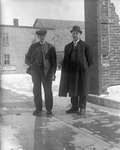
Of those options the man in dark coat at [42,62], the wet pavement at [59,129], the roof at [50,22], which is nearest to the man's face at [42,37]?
the man in dark coat at [42,62]

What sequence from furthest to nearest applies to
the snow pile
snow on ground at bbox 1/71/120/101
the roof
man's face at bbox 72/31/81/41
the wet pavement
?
snow on ground at bbox 1/71/120/101 → the snow pile → man's face at bbox 72/31/81/41 → the roof → the wet pavement

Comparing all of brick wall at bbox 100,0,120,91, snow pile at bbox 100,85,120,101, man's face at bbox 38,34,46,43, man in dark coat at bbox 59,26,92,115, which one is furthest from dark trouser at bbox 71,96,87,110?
brick wall at bbox 100,0,120,91

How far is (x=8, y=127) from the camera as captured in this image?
14.9 feet

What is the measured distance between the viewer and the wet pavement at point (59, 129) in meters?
3.70

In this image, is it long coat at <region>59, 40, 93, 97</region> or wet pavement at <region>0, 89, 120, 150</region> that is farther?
long coat at <region>59, 40, 93, 97</region>

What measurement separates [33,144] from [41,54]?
181cm

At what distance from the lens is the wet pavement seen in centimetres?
370

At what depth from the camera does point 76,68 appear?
17.1ft

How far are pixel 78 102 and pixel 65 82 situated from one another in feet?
1.48

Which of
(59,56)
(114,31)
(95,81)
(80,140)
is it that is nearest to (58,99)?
(95,81)

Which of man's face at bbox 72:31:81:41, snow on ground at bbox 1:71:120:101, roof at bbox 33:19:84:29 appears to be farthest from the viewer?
snow on ground at bbox 1:71:120:101

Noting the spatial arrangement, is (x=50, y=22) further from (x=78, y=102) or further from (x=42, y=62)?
(x=78, y=102)

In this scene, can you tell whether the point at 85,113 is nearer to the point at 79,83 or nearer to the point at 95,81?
the point at 79,83

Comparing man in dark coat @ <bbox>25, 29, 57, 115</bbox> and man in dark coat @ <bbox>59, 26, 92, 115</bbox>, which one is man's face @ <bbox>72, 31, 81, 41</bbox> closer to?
man in dark coat @ <bbox>59, 26, 92, 115</bbox>
